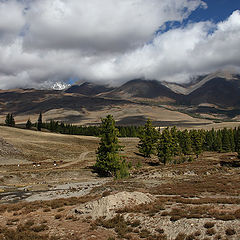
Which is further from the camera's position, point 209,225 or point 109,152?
point 109,152

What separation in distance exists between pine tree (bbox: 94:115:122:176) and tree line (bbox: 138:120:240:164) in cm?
2427

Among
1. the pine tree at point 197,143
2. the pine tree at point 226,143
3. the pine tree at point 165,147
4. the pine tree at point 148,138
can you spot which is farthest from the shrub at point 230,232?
the pine tree at point 226,143

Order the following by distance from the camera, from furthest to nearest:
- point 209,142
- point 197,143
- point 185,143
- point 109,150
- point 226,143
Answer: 1. point 209,142
2. point 226,143
3. point 185,143
4. point 197,143
5. point 109,150

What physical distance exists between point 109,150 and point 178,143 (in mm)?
74462

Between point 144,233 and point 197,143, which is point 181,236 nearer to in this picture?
point 144,233

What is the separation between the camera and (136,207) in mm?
20203

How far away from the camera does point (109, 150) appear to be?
190 ft

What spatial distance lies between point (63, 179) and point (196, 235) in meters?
47.0

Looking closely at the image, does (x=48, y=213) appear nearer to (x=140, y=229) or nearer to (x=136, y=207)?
(x=136, y=207)

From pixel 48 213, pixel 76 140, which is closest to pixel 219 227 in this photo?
pixel 48 213

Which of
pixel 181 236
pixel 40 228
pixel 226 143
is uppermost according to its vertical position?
pixel 181 236

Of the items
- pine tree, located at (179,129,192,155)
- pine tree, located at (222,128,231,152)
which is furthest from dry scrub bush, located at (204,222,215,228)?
pine tree, located at (222,128,231,152)

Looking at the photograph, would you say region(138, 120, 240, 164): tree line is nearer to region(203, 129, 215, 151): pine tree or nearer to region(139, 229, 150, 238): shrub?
region(203, 129, 215, 151): pine tree

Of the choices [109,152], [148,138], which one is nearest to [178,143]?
[148,138]
